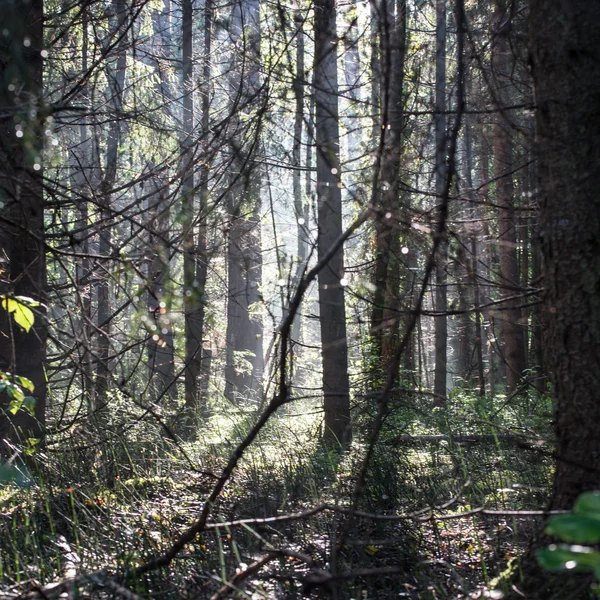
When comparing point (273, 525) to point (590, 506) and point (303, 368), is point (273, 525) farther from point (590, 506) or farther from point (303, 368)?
point (590, 506)

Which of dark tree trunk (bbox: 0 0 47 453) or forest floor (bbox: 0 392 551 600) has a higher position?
dark tree trunk (bbox: 0 0 47 453)

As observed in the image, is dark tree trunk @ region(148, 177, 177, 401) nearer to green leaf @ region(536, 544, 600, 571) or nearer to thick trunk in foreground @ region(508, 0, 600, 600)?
A: thick trunk in foreground @ region(508, 0, 600, 600)

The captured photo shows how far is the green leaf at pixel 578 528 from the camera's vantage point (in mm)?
1049

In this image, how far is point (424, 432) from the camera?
8.48 m

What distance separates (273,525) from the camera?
4.11m

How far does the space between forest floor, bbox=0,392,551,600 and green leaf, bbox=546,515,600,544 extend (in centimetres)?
123

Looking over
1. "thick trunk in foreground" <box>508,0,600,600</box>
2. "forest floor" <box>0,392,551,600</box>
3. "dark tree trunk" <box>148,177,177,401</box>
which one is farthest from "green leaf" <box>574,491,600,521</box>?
"dark tree trunk" <box>148,177,177,401</box>

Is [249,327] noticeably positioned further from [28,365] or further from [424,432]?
[28,365]

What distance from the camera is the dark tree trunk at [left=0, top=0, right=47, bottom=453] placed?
12.0 feet

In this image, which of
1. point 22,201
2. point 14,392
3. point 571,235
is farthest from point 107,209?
point 571,235

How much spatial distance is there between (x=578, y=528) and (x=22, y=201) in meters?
3.65

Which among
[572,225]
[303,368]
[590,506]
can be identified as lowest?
[303,368]

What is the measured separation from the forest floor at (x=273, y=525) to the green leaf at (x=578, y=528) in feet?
4.03

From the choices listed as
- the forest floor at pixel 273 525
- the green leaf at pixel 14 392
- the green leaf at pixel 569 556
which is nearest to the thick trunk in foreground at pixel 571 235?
the forest floor at pixel 273 525
